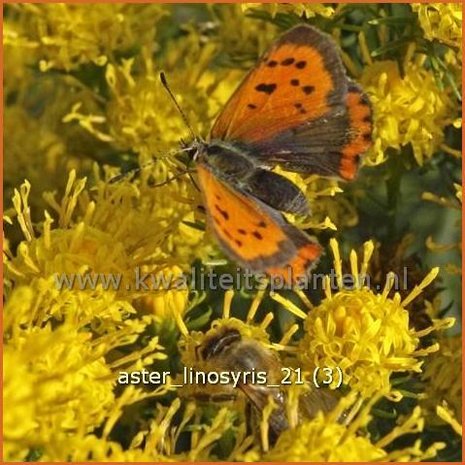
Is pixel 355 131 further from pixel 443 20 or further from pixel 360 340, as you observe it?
pixel 360 340

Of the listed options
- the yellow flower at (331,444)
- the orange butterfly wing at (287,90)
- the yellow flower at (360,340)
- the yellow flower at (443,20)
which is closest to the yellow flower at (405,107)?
the yellow flower at (443,20)

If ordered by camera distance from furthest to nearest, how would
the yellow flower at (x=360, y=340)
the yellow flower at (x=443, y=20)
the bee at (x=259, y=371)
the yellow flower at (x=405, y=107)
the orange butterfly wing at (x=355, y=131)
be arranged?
the yellow flower at (x=405, y=107) < the yellow flower at (x=443, y=20) < the orange butterfly wing at (x=355, y=131) < the yellow flower at (x=360, y=340) < the bee at (x=259, y=371)

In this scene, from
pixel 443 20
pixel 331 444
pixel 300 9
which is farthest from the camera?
pixel 300 9

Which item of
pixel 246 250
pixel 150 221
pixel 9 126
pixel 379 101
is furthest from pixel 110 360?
pixel 9 126

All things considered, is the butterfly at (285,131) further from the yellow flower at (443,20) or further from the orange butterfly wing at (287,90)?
the yellow flower at (443,20)

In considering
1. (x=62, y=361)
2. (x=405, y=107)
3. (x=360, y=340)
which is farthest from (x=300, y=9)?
(x=62, y=361)

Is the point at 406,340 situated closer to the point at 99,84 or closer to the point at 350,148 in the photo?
the point at 350,148

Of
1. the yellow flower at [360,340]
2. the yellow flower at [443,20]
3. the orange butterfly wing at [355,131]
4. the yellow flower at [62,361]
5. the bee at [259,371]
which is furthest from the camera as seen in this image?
the yellow flower at [443,20]

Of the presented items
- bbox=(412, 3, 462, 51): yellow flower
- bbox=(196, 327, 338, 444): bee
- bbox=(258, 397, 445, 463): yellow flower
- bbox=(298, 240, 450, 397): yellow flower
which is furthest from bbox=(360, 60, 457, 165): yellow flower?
bbox=(258, 397, 445, 463): yellow flower
